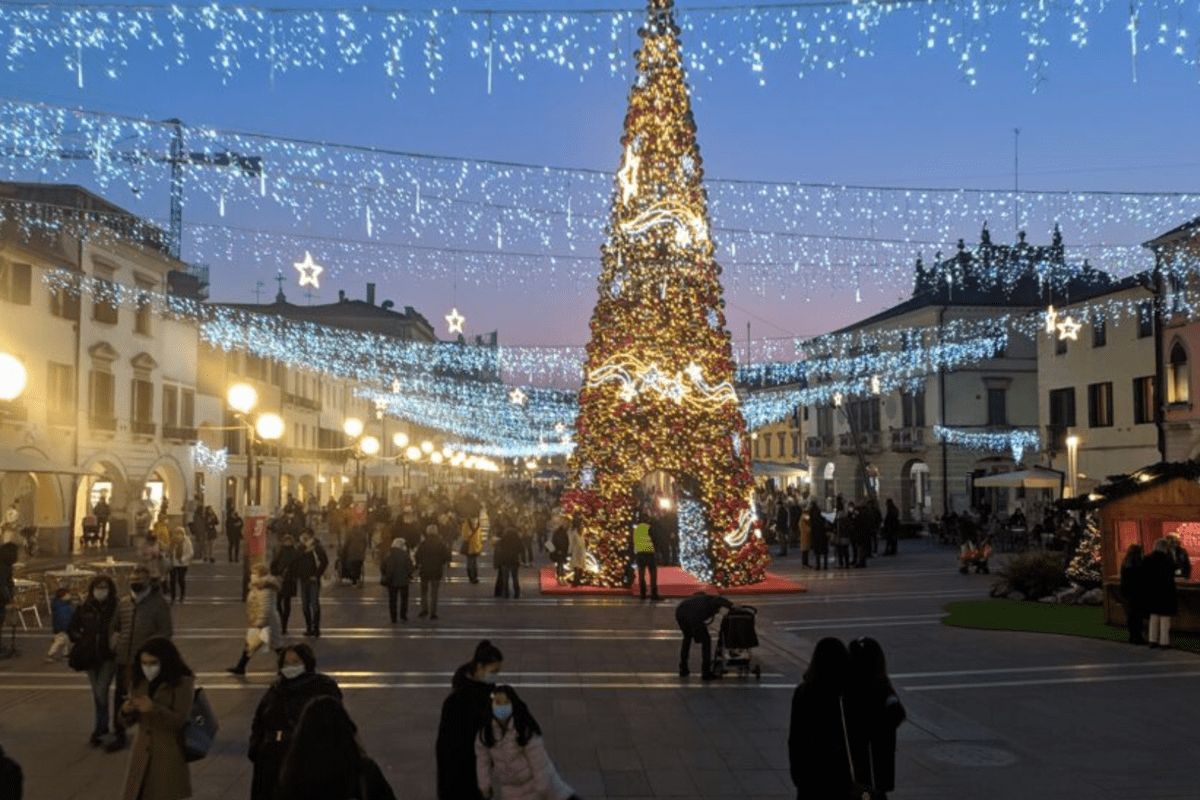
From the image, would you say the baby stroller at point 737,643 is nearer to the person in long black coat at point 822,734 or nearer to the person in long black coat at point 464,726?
the person in long black coat at point 464,726

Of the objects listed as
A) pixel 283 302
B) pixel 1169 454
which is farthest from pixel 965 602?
pixel 283 302

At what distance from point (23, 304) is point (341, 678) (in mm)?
24877

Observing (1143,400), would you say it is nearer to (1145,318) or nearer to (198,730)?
(1145,318)

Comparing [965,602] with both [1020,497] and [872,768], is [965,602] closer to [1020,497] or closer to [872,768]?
[872,768]

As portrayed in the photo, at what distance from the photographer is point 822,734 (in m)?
6.12

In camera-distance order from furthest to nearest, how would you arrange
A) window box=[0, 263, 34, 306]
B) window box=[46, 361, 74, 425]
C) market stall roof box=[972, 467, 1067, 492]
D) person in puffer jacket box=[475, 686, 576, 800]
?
market stall roof box=[972, 467, 1067, 492] < window box=[46, 361, 74, 425] < window box=[0, 263, 34, 306] < person in puffer jacket box=[475, 686, 576, 800]

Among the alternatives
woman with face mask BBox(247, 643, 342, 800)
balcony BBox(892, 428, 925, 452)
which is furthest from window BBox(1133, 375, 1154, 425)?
woman with face mask BBox(247, 643, 342, 800)

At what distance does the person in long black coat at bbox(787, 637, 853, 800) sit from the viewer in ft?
20.0

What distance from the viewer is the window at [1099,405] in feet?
141

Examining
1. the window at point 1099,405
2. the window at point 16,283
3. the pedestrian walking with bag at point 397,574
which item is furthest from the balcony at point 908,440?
the pedestrian walking with bag at point 397,574

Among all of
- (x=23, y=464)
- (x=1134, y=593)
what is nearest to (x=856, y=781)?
(x=1134, y=593)

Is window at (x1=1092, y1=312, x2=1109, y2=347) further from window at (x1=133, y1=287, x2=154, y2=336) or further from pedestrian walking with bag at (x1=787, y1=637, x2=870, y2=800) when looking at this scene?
pedestrian walking with bag at (x1=787, y1=637, x2=870, y2=800)

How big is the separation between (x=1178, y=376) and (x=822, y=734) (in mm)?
36600

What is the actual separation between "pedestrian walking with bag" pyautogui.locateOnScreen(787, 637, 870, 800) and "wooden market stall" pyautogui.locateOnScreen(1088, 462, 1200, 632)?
1295 centimetres
